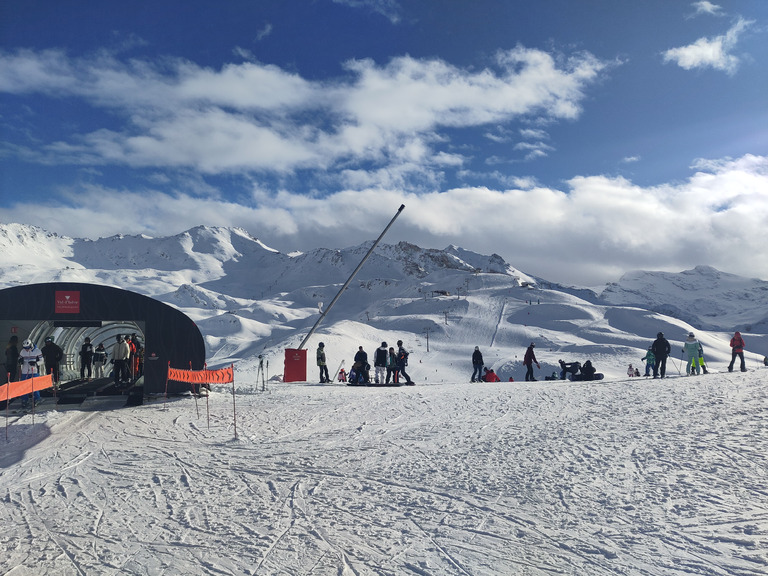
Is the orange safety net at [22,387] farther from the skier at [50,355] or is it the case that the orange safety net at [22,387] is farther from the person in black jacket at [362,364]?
the person in black jacket at [362,364]

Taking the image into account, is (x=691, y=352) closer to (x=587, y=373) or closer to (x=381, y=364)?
(x=587, y=373)

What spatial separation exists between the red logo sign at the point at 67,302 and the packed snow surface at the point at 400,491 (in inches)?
125

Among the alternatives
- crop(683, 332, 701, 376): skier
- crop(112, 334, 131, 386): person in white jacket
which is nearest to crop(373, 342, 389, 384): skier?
crop(112, 334, 131, 386): person in white jacket

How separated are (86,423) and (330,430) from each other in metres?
5.60

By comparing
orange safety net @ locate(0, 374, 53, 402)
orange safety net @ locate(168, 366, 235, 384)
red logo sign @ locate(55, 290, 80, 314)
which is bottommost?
orange safety net @ locate(0, 374, 53, 402)

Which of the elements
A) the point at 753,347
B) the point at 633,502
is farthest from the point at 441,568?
the point at 753,347

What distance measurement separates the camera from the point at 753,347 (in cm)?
8881

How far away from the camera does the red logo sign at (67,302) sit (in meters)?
15.1

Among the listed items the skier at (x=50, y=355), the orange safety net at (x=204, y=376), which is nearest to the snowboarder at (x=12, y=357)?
the skier at (x=50, y=355)

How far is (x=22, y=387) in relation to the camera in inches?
460

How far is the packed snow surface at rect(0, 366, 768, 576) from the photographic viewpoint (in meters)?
5.67

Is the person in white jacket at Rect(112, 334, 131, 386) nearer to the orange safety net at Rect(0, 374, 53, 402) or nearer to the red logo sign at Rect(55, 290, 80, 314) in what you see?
the red logo sign at Rect(55, 290, 80, 314)

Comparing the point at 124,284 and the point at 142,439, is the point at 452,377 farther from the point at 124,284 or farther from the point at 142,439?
the point at 124,284

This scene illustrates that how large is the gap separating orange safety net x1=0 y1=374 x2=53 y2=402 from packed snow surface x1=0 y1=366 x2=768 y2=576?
0.83 meters
